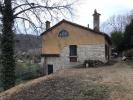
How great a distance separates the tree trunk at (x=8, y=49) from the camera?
22.9 m

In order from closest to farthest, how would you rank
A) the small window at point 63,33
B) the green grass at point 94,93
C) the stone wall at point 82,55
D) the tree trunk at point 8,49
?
the green grass at point 94,93
the tree trunk at point 8,49
the stone wall at point 82,55
the small window at point 63,33

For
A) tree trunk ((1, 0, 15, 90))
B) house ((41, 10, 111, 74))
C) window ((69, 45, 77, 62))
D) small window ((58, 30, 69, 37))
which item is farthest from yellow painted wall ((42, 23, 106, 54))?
tree trunk ((1, 0, 15, 90))

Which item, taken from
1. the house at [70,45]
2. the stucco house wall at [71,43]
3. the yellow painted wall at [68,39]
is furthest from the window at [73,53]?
the yellow painted wall at [68,39]

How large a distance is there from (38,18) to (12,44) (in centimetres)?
274

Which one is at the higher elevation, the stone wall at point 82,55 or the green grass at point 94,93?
the stone wall at point 82,55

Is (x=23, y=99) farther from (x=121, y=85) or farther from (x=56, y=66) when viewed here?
(x=56, y=66)

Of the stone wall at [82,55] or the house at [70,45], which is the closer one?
the stone wall at [82,55]

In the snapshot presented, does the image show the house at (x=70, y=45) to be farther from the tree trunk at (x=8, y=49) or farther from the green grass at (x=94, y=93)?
the green grass at (x=94, y=93)

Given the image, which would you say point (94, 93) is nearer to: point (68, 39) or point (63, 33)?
point (68, 39)

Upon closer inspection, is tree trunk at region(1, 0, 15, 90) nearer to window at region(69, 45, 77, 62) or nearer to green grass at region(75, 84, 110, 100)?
green grass at region(75, 84, 110, 100)

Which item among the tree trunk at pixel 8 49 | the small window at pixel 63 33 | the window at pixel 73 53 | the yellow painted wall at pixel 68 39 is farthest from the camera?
the small window at pixel 63 33

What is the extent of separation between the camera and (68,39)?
115 ft

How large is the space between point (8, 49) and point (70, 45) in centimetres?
1283

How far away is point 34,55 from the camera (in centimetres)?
4181
